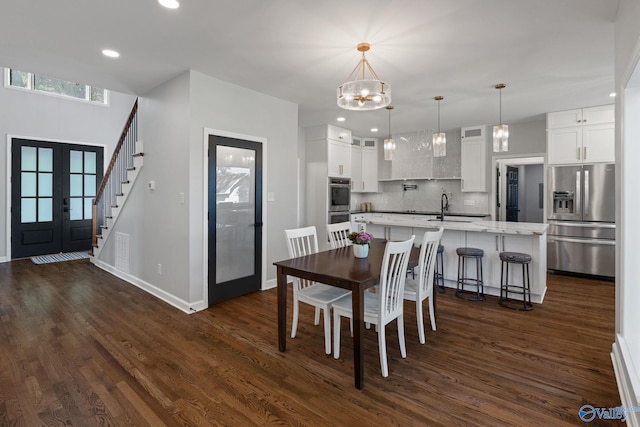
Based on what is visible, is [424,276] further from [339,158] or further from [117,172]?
[117,172]

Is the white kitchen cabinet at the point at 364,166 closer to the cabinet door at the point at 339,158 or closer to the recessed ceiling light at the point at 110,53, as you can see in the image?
the cabinet door at the point at 339,158

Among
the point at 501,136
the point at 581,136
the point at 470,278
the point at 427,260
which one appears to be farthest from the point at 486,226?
the point at 581,136

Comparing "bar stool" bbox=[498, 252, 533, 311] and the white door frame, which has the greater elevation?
the white door frame

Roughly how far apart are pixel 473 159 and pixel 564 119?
152 cm

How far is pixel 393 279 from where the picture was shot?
245cm

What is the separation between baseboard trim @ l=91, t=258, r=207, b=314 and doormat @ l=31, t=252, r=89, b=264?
1.59 meters

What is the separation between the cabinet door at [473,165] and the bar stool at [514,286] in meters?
2.61

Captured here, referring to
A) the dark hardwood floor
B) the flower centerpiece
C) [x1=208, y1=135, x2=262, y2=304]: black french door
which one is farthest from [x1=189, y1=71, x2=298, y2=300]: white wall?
the flower centerpiece

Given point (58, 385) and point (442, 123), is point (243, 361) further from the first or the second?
point (442, 123)

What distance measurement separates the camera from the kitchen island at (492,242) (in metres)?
3.92

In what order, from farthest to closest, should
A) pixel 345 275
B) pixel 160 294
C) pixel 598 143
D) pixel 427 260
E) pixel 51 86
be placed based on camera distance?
pixel 51 86 < pixel 598 143 < pixel 160 294 < pixel 427 260 < pixel 345 275

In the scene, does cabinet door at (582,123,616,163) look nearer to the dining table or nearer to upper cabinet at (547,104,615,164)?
upper cabinet at (547,104,615,164)

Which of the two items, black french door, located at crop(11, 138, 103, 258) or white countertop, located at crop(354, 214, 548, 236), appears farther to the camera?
black french door, located at crop(11, 138, 103, 258)

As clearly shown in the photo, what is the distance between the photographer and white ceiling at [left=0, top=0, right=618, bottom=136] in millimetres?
2449
